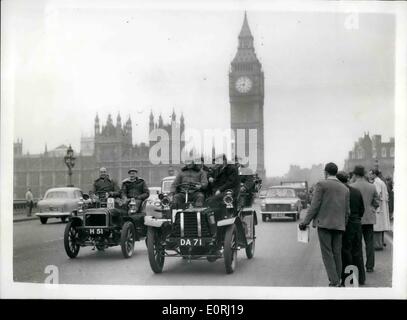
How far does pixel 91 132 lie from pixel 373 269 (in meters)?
6.35

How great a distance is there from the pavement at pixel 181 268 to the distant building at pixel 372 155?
1.64 meters

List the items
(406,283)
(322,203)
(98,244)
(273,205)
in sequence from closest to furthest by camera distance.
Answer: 1. (322,203)
2. (406,283)
3. (98,244)
4. (273,205)

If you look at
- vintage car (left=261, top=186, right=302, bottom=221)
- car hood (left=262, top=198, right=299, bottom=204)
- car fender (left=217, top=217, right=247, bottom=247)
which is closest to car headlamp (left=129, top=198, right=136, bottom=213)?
car fender (left=217, top=217, right=247, bottom=247)

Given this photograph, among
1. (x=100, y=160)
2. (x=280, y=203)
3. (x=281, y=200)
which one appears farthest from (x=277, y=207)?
(x=100, y=160)

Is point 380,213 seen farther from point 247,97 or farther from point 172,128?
point 172,128

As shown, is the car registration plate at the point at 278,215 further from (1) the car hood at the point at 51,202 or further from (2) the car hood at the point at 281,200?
(1) the car hood at the point at 51,202

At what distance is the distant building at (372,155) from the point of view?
973 centimetres

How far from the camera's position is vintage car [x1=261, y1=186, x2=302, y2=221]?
16.8 metres

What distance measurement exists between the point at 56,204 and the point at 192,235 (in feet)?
30.1
